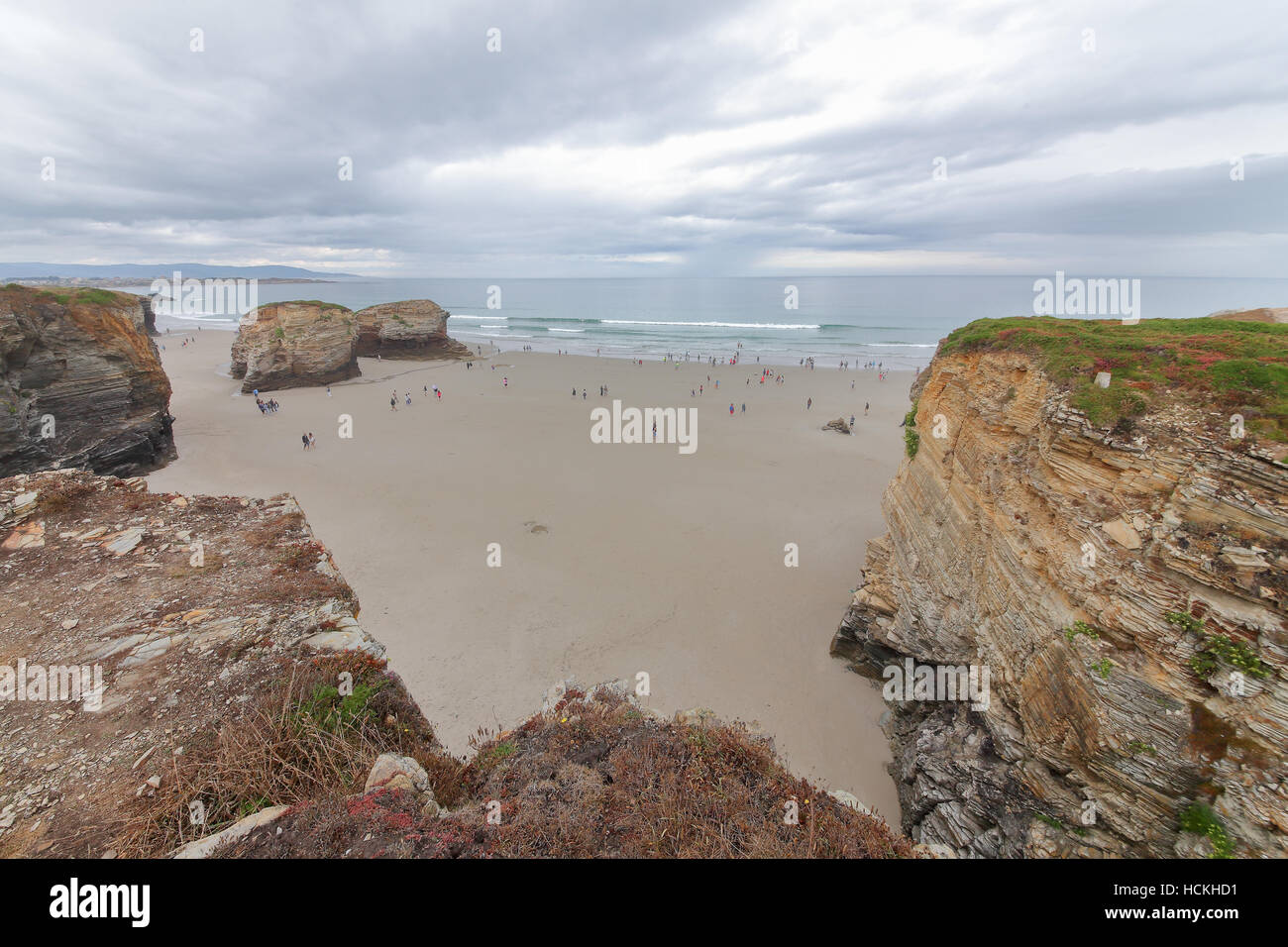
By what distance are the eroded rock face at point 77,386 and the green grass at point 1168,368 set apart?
31856 mm

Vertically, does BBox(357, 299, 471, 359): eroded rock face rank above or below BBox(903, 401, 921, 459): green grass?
above

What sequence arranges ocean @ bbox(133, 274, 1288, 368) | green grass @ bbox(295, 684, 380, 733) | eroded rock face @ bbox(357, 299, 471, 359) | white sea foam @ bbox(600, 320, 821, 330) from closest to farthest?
green grass @ bbox(295, 684, 380, 733) → eroded rock face @ bbox(357, 299, 471, 359) → ocean @ bbox(133, 274, 1288, 368) → white sea foam @ bbox(600, 320, 821, 330)

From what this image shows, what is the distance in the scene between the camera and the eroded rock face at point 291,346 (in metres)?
39.5

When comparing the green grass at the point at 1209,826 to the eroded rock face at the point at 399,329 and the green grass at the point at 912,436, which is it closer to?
the green grass at the point at 912,436

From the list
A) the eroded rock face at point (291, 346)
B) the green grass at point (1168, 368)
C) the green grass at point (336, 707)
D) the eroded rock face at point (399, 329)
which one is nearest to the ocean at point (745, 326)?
the eroded rock face at point (399, 329)

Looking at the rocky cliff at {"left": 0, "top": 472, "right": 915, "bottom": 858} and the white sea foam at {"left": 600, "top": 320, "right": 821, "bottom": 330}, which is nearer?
the rocky cliff at {"left": 0, "top": 472, "right": 915, "bottom": 858}

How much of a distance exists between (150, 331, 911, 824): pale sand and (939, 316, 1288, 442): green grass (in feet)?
27.3

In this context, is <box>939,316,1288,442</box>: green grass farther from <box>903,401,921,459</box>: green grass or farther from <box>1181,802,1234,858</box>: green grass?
<box>1181,802,1234,858</box>: green grass

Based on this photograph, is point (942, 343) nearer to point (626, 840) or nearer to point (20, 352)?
point (626, 840)

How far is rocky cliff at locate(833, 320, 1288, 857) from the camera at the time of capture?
5.62 metres

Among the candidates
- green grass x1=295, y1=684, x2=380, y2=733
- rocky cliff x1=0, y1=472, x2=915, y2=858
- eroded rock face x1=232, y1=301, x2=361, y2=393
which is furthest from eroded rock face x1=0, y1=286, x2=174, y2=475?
green grass x1=295, y1=684, x2=380, y2=733

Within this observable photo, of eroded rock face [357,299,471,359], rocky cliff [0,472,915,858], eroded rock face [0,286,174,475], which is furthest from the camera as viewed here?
eroded rock face [357,299,471,359]

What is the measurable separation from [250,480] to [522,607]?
1692 centimetres
